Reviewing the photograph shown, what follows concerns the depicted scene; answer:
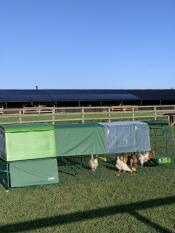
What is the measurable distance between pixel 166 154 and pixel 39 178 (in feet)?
27.4

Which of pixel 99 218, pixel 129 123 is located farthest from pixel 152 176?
pixel 99 218

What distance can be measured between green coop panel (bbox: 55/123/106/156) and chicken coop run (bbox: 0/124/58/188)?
3.01ft

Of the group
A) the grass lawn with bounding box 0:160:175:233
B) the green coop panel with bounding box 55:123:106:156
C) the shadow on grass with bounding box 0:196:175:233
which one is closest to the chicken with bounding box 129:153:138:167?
the grass lawn with bounding box 0:160:175:233

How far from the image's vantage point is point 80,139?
17.1m

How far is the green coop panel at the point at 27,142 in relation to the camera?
1525 centimetres

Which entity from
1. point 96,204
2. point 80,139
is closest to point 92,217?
point 96,204

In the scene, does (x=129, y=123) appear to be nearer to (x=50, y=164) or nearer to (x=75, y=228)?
(x=50, y=164)

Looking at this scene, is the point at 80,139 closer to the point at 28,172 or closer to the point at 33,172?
the point at 33,172

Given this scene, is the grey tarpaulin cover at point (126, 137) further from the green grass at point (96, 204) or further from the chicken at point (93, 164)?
the green grass at point (96, 204)

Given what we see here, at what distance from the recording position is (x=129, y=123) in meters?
18.6

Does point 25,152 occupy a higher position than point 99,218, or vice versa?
point 25,152

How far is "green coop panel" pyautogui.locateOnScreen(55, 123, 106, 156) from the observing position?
661 inches

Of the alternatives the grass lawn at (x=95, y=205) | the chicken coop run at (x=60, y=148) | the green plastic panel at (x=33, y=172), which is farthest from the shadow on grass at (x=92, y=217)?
the chicken coop run at (x=60, y=148)

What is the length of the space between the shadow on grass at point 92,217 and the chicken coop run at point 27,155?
400 cm
